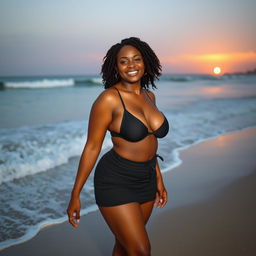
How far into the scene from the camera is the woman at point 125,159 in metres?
2.26

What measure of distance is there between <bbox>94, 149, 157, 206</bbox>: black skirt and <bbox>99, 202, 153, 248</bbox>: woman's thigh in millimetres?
47

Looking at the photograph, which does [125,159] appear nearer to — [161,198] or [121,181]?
[121,181]

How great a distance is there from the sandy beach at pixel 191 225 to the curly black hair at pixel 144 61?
5.72 feet

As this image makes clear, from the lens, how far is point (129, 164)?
2.35 metres

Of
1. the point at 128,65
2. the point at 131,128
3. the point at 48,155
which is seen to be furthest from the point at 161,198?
the point at 48,155

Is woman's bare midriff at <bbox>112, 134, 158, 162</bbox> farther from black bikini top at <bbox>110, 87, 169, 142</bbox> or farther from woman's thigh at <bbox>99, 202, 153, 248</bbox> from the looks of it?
woman's thigh at <bbox>99, 202, 153, 248</bbox>

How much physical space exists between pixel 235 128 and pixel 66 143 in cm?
535

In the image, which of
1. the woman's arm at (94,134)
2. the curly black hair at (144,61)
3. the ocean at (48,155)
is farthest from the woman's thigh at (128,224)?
the ocean at (48,155)

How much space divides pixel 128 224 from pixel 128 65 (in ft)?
4.02

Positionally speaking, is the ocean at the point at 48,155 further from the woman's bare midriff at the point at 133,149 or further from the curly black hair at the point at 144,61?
the curly black hair at the point at 144,61

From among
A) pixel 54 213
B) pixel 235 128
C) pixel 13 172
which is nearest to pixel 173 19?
pixel 235 128

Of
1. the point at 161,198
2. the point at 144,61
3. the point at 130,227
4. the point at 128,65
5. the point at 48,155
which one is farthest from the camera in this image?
the point at 48,155

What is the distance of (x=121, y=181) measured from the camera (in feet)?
7.57

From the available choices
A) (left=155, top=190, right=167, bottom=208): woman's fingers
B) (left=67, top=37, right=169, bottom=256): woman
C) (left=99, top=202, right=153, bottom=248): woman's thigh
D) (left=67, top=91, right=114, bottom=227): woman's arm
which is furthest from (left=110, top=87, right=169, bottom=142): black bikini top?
(left=155, top=190, right=167, bottom=208): woman's fingers
